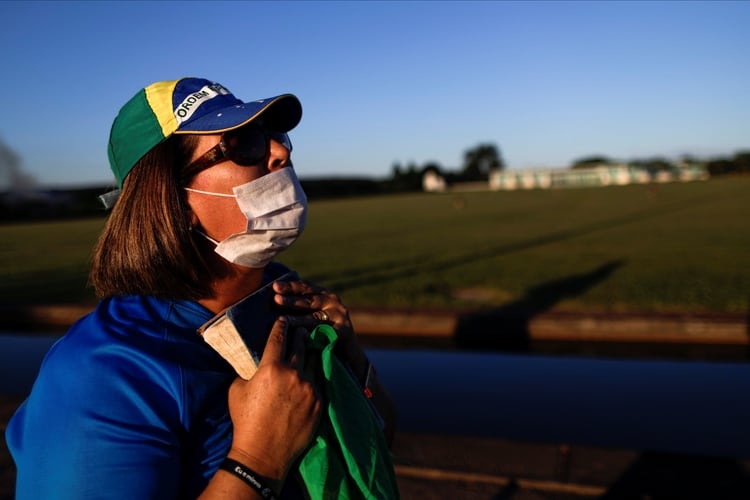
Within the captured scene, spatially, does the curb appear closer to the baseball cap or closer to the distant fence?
the baseball cap

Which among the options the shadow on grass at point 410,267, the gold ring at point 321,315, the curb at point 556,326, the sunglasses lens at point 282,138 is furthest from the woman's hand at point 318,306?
the shadow on grass at point 410,267

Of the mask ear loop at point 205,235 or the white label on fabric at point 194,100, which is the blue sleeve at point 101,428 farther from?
the white label on fabric at point 194,100

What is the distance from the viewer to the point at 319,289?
5.69 feet

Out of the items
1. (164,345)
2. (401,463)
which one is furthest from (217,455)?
(401,463)

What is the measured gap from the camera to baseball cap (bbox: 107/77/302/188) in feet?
4.83

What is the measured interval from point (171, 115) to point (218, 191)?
205mm

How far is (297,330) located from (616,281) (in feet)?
29.9

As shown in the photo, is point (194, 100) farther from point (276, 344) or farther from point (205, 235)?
point (276, 344)

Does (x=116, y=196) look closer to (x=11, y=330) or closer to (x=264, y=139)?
(x=264, y=139)

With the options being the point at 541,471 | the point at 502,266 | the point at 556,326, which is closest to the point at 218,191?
the point at 541,471

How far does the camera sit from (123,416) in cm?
119

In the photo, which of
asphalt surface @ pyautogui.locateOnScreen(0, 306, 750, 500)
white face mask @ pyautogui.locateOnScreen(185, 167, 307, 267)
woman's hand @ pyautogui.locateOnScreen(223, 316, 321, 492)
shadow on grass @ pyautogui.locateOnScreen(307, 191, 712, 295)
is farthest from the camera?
shadow on grass @ pyautogui.locateOnScreen(307, 191, 712, 295)

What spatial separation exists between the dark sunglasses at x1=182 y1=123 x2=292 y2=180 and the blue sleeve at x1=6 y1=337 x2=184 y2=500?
477mm

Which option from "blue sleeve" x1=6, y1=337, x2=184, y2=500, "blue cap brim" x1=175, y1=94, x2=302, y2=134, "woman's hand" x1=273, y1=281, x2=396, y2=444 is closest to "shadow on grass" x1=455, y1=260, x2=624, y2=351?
"woman's hand" x1=273, y1=281, x2=396, y2=444
